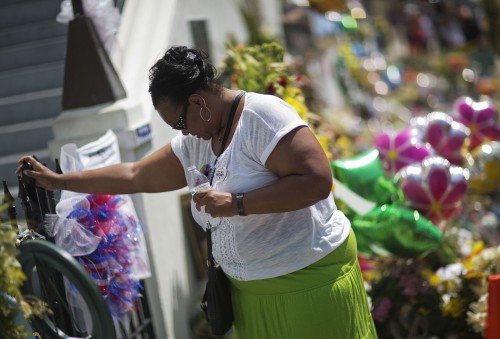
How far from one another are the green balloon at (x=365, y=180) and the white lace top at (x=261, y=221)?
1545mm

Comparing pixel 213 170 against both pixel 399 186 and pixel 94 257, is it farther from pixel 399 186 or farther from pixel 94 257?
pixel 399 186

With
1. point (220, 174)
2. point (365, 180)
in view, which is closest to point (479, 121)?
point (365, 180)

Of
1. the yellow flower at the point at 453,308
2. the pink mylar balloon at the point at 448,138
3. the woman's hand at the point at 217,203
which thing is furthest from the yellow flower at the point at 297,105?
the woman's hand at the point at 217,203

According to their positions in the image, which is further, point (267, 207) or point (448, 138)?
point (448, 138)

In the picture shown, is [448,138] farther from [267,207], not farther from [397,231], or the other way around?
[267,207]

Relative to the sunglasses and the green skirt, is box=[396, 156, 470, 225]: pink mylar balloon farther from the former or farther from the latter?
the sunglasses

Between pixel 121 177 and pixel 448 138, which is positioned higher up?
pixel 121 177

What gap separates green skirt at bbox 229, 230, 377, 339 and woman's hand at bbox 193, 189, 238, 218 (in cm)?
37

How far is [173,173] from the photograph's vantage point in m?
2.93

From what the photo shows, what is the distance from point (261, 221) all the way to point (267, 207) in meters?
0.15

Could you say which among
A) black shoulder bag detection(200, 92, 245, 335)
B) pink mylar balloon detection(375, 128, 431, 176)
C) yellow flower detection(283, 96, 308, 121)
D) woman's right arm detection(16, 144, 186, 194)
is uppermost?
woman's right arm detection(16, 144, 186, 194)

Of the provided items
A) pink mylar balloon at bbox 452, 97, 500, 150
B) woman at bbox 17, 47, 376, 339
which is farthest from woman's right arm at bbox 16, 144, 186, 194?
pink mylar balloon at bbox 452, 97, 500, 150

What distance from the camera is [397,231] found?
3.88 metres

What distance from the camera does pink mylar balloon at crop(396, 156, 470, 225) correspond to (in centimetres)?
425
